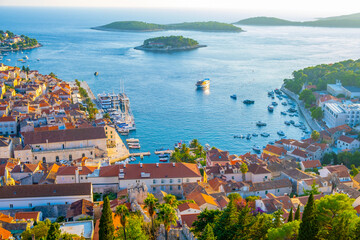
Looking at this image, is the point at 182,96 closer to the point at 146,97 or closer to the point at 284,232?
the point at 146,97

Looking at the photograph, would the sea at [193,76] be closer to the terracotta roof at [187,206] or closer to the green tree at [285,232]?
the terracotta roof at [187,206]

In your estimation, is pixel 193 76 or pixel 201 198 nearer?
pixel 201 198

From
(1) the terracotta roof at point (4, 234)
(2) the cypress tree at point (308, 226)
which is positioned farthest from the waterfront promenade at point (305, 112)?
(1) the terracotta roof at point (4, 234)

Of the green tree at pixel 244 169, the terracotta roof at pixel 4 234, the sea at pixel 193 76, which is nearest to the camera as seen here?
the terracotta roof at pixel 4 234

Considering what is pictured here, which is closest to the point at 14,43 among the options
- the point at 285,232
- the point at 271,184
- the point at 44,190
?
the point at 44,190

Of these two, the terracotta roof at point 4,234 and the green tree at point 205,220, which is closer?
the green tree at point 205,220

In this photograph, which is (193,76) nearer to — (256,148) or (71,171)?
(256,148)

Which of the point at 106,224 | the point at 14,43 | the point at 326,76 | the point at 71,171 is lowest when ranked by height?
the point at 71,171
